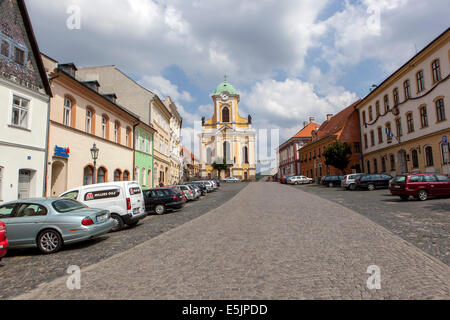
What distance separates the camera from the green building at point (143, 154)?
2783cm

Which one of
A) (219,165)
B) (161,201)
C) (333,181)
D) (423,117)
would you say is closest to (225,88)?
(219,165)

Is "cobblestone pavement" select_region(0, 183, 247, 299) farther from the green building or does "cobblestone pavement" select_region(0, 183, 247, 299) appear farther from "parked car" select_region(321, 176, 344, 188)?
"parked car" select_region(321, 176, 344, 188)

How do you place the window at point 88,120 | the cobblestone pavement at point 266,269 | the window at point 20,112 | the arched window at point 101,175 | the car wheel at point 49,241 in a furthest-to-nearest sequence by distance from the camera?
the arched window at point 101,175 < the window at point 88,120 < the window at point 20,112 < the car wheel at point 49,241 < the cobblestone pavement at point 266,269

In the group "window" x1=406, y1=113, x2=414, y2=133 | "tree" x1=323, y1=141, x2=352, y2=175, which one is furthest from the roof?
"tree" x1=323, y1=141, x2=352, y2=175

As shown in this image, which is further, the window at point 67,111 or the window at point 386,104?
the window at point 386,104

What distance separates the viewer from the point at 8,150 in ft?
42.7

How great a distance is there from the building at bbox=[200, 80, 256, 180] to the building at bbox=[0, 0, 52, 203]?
57748 millimetres

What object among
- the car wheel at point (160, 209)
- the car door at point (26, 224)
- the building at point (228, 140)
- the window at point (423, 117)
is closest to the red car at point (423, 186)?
the window at point (423, 117)

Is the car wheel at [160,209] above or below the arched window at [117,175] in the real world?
below

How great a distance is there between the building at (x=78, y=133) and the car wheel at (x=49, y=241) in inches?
352

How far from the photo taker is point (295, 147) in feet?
233

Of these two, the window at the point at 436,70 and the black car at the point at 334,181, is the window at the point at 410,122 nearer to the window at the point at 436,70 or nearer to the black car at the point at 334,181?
→ the window at the point at 436,70
